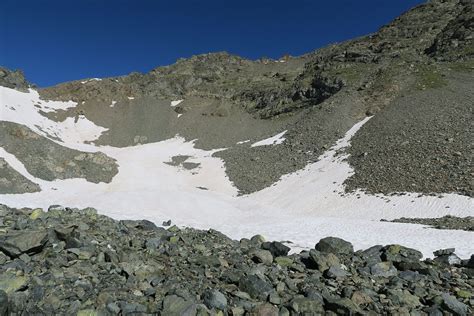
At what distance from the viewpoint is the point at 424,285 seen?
32.8 feet

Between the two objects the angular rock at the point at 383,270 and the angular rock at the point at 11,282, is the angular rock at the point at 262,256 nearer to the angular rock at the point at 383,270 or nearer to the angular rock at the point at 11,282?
the angular rock at the point at 383,270

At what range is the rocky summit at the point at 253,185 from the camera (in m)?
8.54

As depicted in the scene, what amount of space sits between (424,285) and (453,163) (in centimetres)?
2480

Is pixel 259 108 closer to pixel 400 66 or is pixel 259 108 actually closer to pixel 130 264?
pixel 400 66

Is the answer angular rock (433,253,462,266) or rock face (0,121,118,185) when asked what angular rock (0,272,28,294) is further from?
rock face (0,121,118,185)

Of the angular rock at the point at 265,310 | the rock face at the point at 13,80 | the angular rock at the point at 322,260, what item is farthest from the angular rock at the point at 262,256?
the rock face at the point at 13,80

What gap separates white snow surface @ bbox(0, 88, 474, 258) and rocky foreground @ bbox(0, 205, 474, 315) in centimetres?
406

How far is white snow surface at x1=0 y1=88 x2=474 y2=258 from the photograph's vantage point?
1882 centimetres

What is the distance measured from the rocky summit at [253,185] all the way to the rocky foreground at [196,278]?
0.05m

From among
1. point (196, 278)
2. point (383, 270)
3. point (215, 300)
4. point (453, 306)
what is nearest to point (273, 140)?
point (383, 270)

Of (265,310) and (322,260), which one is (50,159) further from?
(265,310)

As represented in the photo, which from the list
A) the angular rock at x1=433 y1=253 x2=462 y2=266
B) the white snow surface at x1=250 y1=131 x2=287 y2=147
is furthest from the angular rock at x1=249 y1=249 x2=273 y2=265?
the white snow surface at x1=250 y1=131 x2=287 y2=147

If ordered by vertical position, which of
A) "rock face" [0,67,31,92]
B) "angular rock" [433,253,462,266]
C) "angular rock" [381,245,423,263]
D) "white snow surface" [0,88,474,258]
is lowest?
"white snow surface" [0,88,474,258]

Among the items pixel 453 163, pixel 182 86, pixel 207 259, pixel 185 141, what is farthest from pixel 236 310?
pixel 182 86
